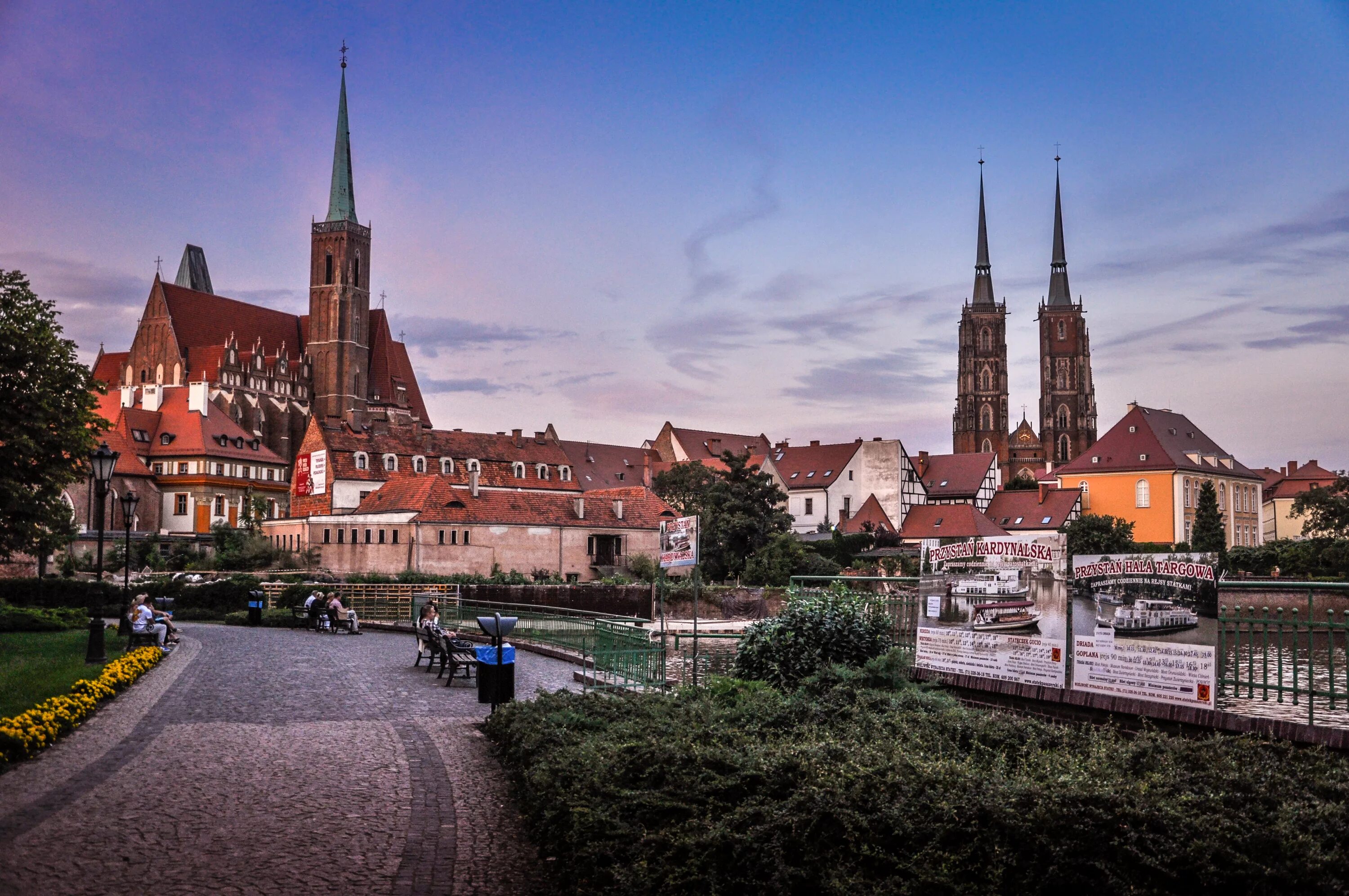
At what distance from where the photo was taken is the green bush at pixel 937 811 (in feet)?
18.9

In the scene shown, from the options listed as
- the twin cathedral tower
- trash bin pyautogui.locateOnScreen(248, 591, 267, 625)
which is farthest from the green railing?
the twin cathedral tower

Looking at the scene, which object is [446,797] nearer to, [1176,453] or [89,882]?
[89,882]

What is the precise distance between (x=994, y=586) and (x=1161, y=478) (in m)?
94.3

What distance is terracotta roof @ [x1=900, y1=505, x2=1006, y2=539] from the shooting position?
86.2m

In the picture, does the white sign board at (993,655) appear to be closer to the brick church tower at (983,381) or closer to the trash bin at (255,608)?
the trash bin at (255,608)

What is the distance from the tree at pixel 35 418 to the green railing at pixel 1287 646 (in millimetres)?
27007

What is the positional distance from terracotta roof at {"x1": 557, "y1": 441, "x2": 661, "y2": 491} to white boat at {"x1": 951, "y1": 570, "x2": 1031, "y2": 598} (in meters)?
96.4

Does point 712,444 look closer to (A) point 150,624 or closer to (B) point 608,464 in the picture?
(B) point 608,464

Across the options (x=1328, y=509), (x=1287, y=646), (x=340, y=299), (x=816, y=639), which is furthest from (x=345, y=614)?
(x=340, y=299)

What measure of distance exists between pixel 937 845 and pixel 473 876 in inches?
148

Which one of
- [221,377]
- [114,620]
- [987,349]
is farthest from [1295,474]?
[114,620]

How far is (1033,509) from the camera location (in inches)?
3755

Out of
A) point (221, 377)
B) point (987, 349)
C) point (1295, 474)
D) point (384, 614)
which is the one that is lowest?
point (384, 614)

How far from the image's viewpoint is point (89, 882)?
309 inches
